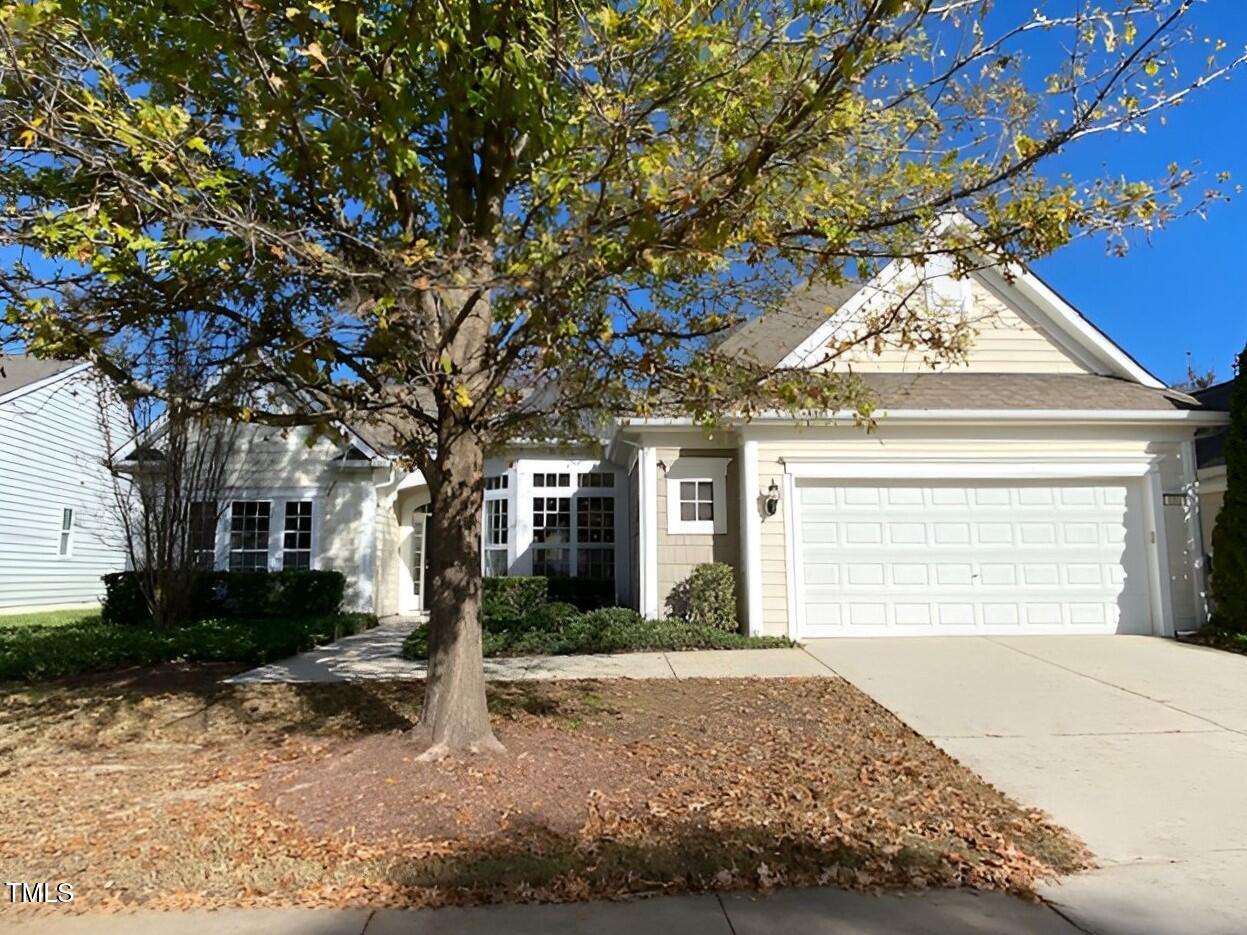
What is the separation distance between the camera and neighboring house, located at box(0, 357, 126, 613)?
17.1 m

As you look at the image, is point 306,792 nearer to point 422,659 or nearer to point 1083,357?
point 422,659

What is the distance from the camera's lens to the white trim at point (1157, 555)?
11.2m

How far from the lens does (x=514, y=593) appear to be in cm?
1282

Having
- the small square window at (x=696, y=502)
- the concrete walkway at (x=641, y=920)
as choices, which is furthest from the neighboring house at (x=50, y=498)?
the concrete walkway at (x=641, y=920)

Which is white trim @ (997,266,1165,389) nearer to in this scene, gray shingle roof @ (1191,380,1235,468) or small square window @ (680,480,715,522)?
gray shingle roof @ (1191,380,1235,468)

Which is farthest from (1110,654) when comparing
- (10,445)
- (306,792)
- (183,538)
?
(10,445)

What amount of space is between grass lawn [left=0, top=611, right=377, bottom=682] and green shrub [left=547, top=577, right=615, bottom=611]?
12.5ft

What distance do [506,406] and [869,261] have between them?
2706 millimetres

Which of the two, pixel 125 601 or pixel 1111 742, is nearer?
pixel 1111 742

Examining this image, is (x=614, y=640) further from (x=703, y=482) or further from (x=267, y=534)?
(x=267, y=534)

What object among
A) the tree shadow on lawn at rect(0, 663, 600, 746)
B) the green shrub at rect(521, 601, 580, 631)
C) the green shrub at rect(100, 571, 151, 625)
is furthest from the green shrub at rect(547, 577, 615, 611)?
the green shrub at rect(100, 571, 151, 625)

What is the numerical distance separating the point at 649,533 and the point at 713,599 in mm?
1297

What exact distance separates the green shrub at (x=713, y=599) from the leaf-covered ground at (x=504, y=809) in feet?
12.6

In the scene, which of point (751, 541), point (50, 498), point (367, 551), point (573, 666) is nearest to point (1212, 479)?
point (751, 541)
